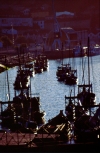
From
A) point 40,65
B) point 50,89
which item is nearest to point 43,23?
point 40,65

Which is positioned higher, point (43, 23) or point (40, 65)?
point (43, 23)

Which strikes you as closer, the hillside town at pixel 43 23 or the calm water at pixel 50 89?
the calm water at pixel 50 89

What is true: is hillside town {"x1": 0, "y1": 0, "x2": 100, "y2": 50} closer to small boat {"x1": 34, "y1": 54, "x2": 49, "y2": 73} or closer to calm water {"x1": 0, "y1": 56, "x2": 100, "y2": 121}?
small boat {"x1": 34, "y1": 54, "x2": 49, "y2": 73}

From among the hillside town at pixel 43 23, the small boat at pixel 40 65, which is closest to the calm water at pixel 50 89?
the small boat at pixel 40 65

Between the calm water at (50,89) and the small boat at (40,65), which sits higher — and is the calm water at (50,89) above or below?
above

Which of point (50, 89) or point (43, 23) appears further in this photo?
point (43, 23)

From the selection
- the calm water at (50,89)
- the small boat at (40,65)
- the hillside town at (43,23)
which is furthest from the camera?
the hillside town at (43,23)

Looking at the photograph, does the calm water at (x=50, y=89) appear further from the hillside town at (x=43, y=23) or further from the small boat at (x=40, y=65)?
the hillside town at (x=43, y=23)

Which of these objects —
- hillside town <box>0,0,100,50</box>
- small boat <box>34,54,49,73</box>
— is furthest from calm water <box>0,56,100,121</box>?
hillside town <box>0,0,100,50</box>

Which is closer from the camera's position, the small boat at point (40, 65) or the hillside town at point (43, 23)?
the small boat at point (40, 65)

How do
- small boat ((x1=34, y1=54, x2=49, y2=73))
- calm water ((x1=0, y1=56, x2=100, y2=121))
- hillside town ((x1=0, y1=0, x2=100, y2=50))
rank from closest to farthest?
1. calm water ((x1=0, y1=56, x2=100, y2=121))
2. small boat ((x1=34, y1=54, x2=49, y2=73))
3. hillside town ((x1=0, y1=0, x2=100, y2=50))

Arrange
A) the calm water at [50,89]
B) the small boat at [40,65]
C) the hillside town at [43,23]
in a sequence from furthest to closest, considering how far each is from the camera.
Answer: the hillside town at [43,23]
the small boat at [40,65]
the calm water at [50,89]

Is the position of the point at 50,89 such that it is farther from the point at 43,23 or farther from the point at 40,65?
the point at 43,23

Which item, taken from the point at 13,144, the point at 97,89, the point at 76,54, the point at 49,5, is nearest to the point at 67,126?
the point at 13,144
